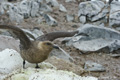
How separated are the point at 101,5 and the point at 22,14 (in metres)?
4.63

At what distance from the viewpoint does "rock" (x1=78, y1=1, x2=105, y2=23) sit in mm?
13125

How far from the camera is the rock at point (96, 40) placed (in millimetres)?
8812

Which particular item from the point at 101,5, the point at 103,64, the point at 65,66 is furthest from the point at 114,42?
the point at 101,5

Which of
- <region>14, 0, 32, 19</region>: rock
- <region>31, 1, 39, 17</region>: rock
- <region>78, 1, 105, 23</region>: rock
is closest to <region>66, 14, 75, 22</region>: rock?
<region>78, 1, 105, 23</region>: rock

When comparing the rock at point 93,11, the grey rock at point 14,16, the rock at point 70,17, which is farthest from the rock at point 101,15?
Result: the grey rock at point 14,16

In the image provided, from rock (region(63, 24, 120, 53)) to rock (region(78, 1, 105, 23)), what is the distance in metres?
3.64

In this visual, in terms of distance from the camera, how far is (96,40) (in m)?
9.31

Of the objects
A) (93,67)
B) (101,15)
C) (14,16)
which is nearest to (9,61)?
(93,67)

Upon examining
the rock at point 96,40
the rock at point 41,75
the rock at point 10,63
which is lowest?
the rock at point 96,40

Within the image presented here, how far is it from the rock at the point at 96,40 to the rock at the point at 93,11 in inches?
143

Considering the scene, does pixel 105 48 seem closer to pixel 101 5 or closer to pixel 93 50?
pixel 93 50

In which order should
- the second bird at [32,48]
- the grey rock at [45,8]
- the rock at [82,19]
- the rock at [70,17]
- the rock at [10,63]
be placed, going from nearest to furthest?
the second bird at [32,48], the rock at [10,63], the rock at [82,19], the rock at [70,17], the grey rock at [45,8]

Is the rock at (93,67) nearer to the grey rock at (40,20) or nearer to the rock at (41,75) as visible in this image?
the rock at (41,75)

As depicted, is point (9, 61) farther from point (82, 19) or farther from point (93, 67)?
point (82, 19)
